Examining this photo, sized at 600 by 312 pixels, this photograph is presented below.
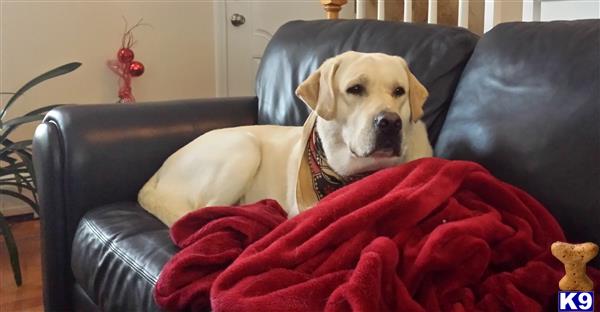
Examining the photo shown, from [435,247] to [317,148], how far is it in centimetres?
68

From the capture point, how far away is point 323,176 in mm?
1576

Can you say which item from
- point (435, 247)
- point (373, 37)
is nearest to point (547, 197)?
point (435, 247)

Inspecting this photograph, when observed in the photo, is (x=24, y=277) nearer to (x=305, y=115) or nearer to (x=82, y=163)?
(x=82, y=163)

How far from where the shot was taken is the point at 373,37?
187 cm

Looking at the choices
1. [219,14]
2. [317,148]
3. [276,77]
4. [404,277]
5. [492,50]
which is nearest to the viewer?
[404,277]

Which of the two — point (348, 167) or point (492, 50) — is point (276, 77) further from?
point (492, 50)

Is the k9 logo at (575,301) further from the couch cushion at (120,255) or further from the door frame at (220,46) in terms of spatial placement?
the door frame at (220,46)

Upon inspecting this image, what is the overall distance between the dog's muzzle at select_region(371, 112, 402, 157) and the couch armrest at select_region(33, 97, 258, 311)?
0.77 m

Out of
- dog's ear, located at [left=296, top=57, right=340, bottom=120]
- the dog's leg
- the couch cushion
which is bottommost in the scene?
the couch cushion

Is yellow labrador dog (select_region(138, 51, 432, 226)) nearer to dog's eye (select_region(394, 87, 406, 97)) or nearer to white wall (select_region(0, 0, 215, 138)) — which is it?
dog's eye (select_region(394, 87, 406, 97))

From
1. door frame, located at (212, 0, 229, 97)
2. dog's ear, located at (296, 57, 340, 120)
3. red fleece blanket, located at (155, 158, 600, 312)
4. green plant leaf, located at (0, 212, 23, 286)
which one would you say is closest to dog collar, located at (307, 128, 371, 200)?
dog's ear, located at (296, 57, 340, 120)

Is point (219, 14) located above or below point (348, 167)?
above

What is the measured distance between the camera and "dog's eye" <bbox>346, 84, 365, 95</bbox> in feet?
4.94

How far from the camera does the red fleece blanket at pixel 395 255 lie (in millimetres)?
975
